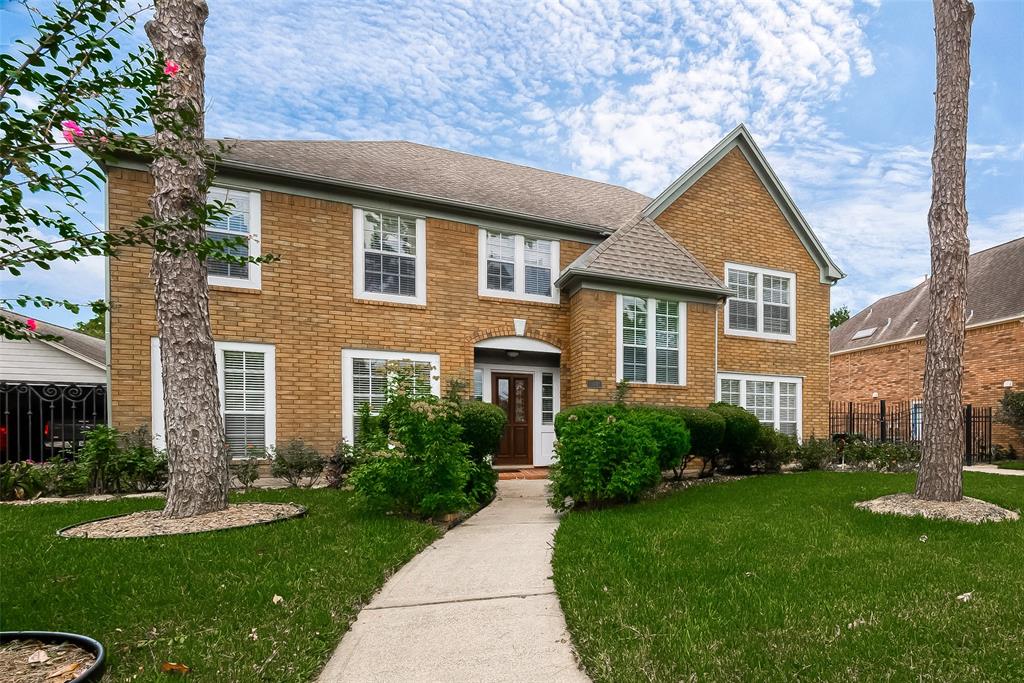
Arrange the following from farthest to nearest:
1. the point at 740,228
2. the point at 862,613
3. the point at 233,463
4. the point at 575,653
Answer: the point at 740,228 < the point at 233,463 < the point at 862,613 < the point at 575,653

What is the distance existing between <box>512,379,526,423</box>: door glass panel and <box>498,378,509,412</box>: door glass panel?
0.23 m

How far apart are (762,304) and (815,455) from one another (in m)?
4.23

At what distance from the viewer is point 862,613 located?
361cm

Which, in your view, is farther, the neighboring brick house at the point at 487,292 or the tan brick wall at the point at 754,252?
the tan brick wall at the point at 754,252

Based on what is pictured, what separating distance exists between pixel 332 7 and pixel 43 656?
361 inches

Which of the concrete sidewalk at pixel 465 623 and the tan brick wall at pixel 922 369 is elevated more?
the tan brick wall at pixel 922 369

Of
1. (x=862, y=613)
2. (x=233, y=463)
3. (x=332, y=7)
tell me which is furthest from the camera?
(x=233, y=463)

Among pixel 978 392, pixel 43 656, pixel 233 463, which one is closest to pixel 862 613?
pixel 43 656

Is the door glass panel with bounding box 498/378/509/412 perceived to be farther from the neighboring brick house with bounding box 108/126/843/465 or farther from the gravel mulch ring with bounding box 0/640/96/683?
the gravel mulch ring with bounding box 0/640/96/683

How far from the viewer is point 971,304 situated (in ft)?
68.1

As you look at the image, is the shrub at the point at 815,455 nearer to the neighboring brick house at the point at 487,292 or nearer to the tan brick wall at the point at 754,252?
the neighboring brick house at the point at 487,292

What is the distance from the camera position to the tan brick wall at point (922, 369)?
1806 centimetres

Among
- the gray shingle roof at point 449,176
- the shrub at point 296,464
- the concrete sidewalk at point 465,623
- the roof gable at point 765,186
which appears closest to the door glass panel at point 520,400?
the gray shingle roof at point 449,176

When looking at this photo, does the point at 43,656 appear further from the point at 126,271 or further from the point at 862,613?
the point at 126,271
